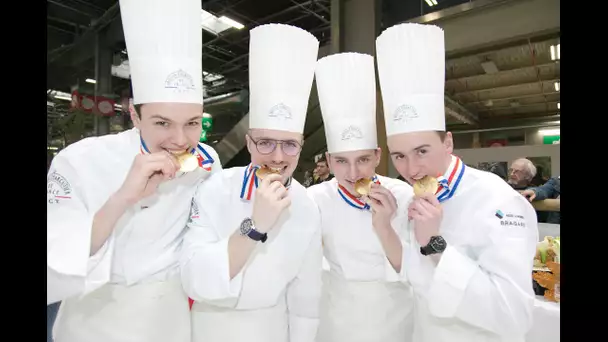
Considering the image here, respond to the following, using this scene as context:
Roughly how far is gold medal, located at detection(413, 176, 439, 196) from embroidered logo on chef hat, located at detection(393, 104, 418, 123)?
214 millimetres

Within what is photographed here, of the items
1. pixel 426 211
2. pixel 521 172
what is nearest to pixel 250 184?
pixel 426 211

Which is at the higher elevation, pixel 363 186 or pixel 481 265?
pixel 363 186

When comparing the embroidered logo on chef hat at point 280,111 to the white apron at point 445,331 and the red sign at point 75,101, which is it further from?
the red sign at point 75,101

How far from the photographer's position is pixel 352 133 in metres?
1.41

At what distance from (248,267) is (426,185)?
0.71 metres

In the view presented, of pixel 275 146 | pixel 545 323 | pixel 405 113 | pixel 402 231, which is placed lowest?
pixel 545 323

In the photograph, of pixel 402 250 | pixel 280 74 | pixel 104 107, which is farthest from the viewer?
pixel 104 107

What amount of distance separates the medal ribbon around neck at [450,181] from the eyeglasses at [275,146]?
0.53 m

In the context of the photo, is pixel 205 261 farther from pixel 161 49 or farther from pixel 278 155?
pixel 161 49

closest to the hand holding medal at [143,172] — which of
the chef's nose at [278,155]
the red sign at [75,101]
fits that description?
the chef's nose at [278,155]

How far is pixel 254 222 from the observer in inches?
46.0

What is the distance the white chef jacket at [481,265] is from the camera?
1.14 meters
